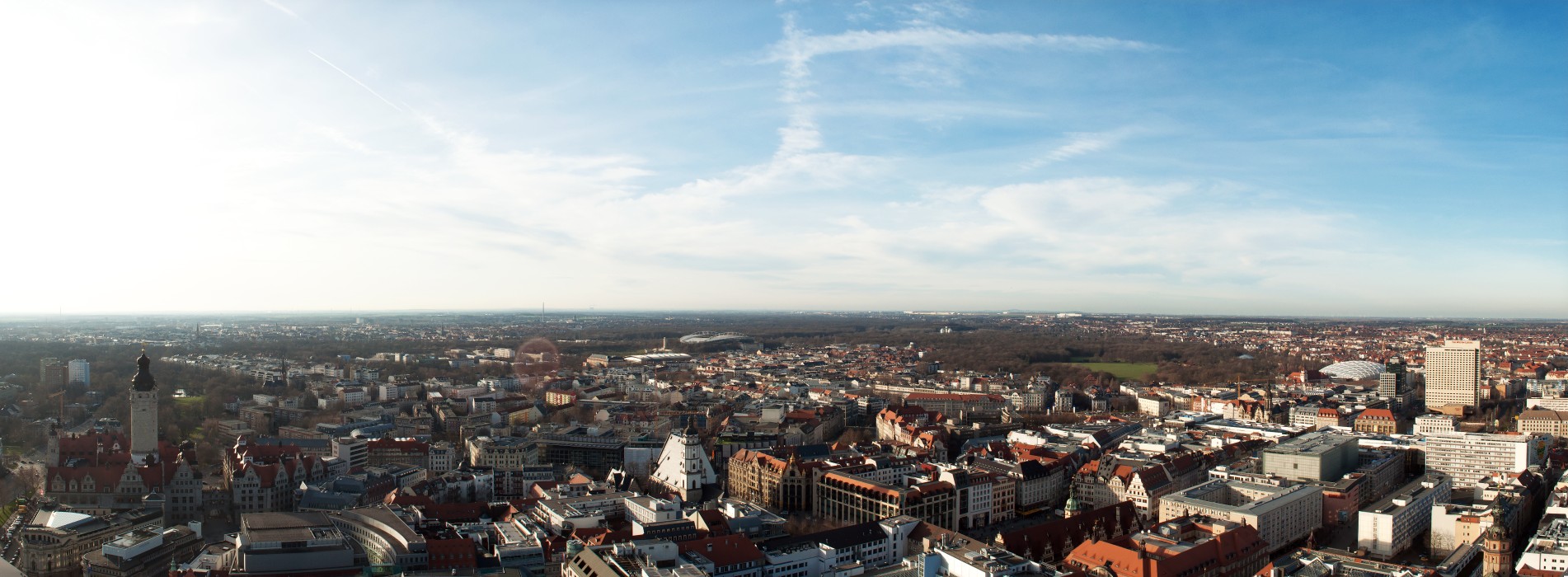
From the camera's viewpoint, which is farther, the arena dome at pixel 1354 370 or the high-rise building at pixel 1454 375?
the arena dome at pixel 1354 370

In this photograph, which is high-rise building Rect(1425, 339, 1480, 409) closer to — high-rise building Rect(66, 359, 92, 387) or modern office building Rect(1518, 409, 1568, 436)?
modern office building Rect(1518, 409, 1568, 436)

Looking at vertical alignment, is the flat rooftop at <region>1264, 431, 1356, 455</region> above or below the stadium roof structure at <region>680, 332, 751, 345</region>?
below

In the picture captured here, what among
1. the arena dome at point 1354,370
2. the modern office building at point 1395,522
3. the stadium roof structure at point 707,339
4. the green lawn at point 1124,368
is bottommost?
the modern office building at point 1395,522

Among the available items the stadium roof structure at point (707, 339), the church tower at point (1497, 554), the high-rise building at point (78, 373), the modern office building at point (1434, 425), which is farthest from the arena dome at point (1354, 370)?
the high-rise building at point (78, 373)

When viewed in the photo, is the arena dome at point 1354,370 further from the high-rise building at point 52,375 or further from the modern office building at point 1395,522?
the high-rise building at point 52,375

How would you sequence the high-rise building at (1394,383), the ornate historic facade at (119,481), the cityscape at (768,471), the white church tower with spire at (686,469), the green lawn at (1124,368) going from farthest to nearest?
1. the green lawn at (1124,368)
2. the high-rise building at (1394,383)
3. the white church tower with spire at (686,469)
4. the ornate historic facade at (119,481)
5. the cityscape at (768,471)

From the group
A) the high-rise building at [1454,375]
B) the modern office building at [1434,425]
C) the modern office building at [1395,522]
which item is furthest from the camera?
the high-rise building at [1454,375]

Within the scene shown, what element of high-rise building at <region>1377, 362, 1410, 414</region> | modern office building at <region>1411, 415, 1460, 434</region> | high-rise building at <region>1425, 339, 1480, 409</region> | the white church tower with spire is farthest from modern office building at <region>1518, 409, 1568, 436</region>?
the white church tower with spire
